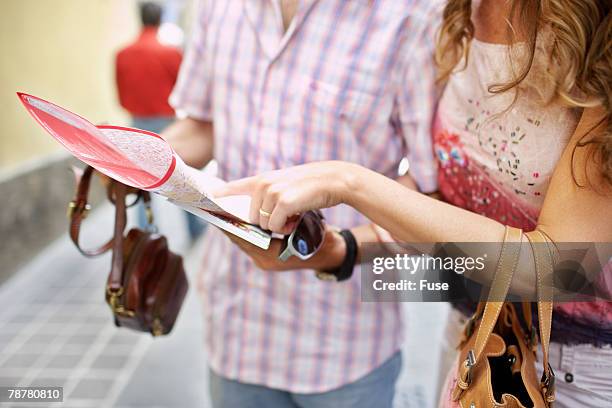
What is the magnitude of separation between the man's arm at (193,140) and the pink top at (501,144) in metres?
0.57

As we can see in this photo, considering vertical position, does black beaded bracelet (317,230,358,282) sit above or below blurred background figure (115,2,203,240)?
above

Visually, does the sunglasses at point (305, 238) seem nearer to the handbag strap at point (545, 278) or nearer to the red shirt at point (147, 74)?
the handbag strap at point (545, 278)

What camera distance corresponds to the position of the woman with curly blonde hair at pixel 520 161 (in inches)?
33.6

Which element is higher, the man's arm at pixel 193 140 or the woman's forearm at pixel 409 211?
the woman's forearm at pixel 409 211

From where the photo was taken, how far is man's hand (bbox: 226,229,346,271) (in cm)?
103

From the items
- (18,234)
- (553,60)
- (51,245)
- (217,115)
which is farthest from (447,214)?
(51,245)

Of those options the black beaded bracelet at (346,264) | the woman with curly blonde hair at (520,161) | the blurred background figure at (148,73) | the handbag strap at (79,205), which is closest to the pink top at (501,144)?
the woman with curly blonde hair at (520,161)

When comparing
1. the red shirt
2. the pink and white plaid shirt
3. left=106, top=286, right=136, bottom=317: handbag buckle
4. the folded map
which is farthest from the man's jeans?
the red shirt

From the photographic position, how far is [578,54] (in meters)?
0.86

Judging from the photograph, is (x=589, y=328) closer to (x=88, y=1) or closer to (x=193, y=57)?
(x=193, y=57)

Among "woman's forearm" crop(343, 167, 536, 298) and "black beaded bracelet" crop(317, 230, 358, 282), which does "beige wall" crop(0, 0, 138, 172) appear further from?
"woman's forearm" crop(343, 167, 536, 298)

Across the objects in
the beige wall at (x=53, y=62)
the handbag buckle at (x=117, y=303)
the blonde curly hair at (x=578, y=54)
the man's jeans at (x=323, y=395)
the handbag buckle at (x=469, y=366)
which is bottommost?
the beige wall at (x=53, y=62)

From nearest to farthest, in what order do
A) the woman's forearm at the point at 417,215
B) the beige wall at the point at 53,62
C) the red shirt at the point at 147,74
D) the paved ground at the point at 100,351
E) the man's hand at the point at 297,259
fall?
the woman's forearm at the point at 417,215 → the man's hand at the point at 297,259 → the paved ground at the point at 100,351 → the beige wall at the point at 53,62 → the red shirt at the point at 147,74

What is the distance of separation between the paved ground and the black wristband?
4.70 feet
